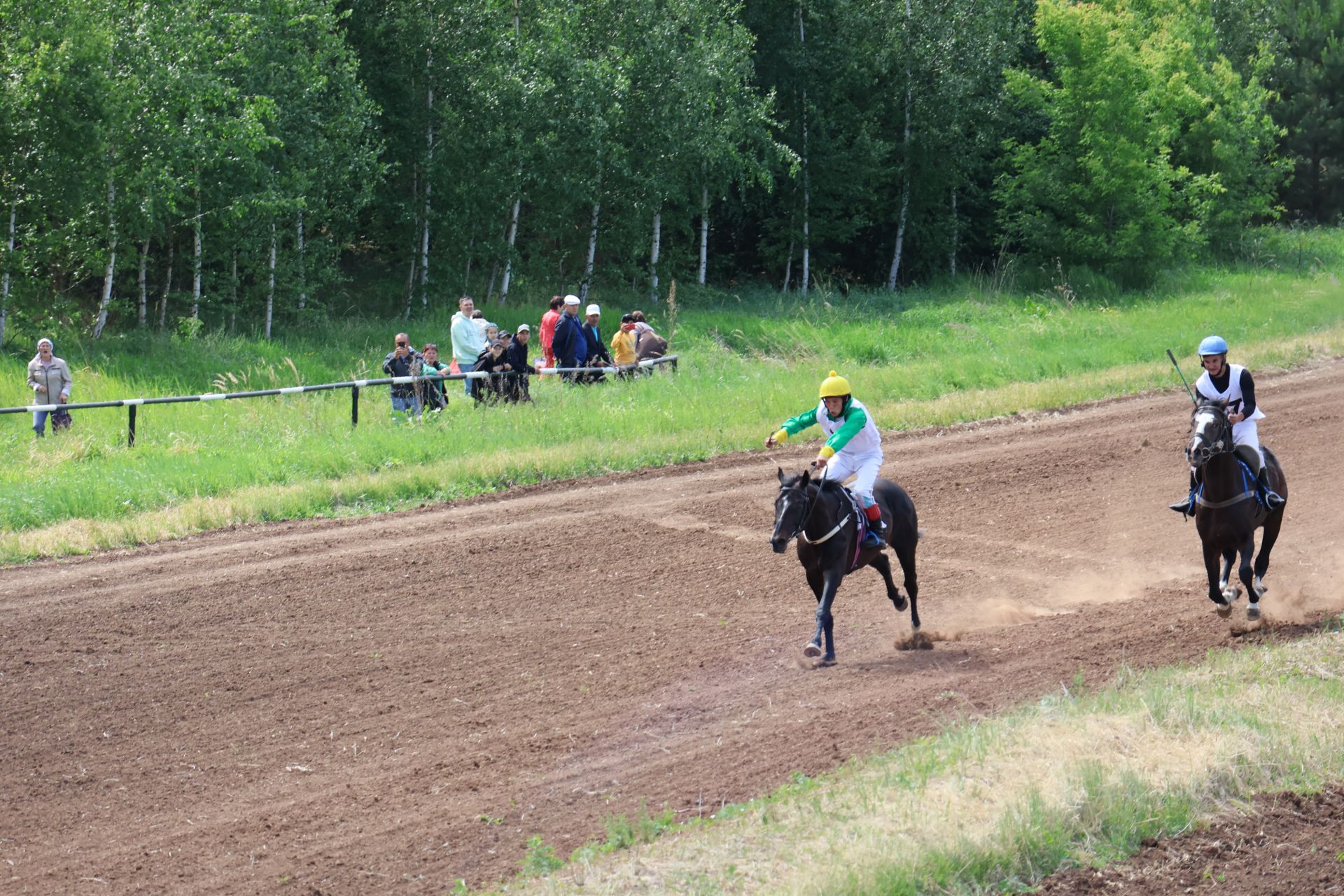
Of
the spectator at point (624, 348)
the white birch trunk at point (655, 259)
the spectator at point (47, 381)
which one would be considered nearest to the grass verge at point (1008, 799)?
the spectator at point (624, 348)

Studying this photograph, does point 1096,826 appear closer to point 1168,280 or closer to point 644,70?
point 644,70

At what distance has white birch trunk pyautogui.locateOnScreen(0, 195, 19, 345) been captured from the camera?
21969 mm

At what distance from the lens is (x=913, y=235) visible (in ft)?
127

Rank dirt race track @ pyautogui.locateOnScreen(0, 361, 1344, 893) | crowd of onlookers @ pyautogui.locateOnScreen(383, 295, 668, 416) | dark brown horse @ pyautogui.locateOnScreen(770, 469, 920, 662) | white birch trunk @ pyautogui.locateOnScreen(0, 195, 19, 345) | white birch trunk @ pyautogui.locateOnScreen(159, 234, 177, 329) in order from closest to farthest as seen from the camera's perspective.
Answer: dirt race track @ pyautogui.locateOnScreen(0, 361, 1344, 893), dark brown horse @ pyautogui.locateOnScreen(770, 469, 920, 662), crowd of onlookers @ pyautogui.locateOnScreen(383, 295, 668, 416), white birch trunk @ pyautogui.locateOnScreen(0, 195, 19, 345), white birch trunk @ pyautogui.locateOnScreen(159, 234, 177, 329)

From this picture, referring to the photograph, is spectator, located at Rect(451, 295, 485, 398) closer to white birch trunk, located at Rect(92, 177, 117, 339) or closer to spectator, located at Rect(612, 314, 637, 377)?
spectator, located at Rect(612, 314, 637, 377)

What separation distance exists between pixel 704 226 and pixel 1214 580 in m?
24.6

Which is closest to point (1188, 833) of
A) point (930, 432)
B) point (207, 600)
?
point (207, 600)

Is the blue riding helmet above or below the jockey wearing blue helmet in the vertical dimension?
above

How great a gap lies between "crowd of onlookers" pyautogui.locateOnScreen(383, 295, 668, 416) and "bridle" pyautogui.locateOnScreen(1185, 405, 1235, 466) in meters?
10.5

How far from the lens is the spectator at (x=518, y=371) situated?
19672 millimetres

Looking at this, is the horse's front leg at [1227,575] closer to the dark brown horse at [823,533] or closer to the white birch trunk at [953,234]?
the dark brown horse at [823,533]

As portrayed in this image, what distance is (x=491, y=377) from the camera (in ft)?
64.8

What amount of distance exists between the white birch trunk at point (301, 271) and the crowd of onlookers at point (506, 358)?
768 centimetres

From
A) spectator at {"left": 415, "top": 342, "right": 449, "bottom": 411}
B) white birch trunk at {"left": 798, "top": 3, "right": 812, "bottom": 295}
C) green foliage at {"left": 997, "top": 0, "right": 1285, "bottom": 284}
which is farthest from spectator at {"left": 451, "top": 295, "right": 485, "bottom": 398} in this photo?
green foliage at {"left": 997, "top": 0, "right": 1285, "bottom": 284}
